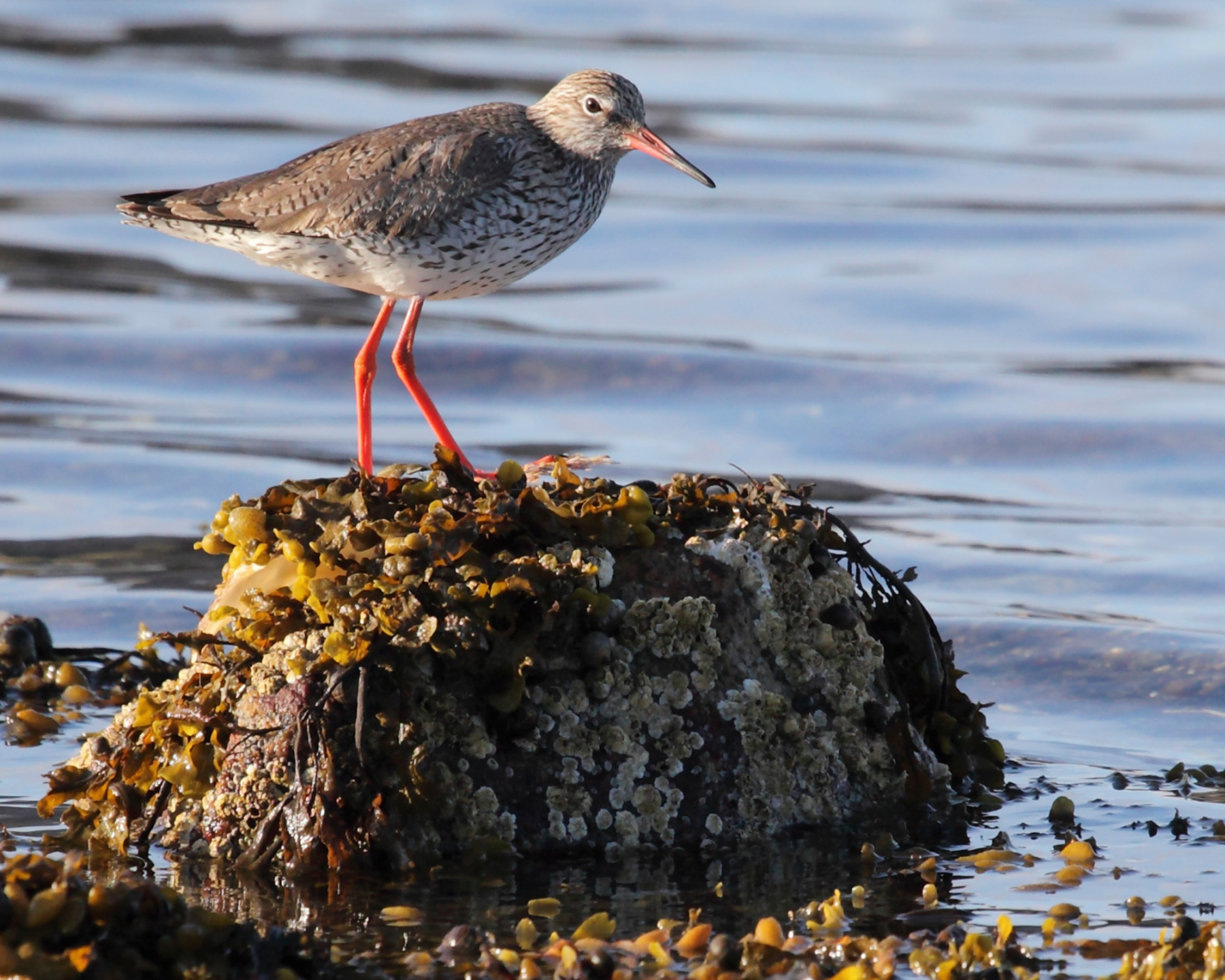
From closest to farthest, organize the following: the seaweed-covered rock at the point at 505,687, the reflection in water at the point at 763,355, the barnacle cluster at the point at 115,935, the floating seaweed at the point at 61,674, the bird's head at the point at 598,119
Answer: the barnacle cluster at the point at 115,935
the seaweed-covered rock at the point at 505,687
the reflection in water at the point at 763,355
the floating seaweed at the point at 61,674
the bird's head at the point at 598,119

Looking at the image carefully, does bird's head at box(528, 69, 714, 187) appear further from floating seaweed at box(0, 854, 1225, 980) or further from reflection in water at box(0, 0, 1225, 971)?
floating seaweed at box(0, 854, 1225, 980)

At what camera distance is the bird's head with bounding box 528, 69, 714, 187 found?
300 inches

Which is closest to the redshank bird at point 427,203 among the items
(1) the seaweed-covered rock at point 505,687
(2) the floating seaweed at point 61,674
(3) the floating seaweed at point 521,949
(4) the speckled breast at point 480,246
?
(4) the speckled breast at point 480,246

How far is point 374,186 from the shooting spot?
7.21 meters

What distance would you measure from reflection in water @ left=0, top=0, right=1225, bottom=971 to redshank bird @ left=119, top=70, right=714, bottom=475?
1.38m

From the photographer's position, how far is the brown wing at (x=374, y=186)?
23.3 ft

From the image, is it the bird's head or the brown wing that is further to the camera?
the bird's head

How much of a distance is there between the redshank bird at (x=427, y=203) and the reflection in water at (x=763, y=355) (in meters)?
1.38

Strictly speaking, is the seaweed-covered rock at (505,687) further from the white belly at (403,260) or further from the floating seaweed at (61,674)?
the white belly at (403,260)

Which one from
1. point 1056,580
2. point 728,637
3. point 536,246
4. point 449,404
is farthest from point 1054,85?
point 728,637

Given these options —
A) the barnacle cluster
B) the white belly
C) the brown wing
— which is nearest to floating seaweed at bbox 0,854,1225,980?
the barnacle cluster

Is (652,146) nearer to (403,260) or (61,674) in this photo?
(403,260)

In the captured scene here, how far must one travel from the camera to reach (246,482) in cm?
1083

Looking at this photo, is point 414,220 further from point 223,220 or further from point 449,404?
point 449,404
